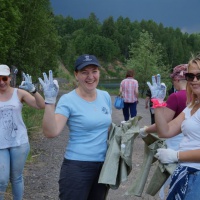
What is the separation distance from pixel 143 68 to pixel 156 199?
36.0 metres

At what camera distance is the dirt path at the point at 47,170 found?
513 centimetres

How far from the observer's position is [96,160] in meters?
2.87

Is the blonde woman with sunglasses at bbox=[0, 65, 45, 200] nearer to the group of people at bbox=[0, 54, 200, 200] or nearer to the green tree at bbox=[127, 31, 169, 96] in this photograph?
the group of people at bbox=[0, 54, 200, 200]

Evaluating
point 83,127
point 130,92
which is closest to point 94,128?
point 83,127

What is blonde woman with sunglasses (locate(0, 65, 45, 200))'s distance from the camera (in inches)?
147

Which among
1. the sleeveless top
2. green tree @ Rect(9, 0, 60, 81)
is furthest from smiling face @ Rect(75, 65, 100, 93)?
green tree @ Rect(9, 0, 60, 81)

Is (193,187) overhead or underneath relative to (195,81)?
underneath

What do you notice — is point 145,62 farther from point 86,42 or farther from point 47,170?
point 86,42

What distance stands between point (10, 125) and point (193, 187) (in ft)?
7.02

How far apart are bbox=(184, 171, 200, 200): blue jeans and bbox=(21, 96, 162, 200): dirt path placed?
103 inches

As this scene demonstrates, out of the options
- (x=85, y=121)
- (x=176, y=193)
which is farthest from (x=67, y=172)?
(x=176, y=193)

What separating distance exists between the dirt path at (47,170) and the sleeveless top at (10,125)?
4.77ft

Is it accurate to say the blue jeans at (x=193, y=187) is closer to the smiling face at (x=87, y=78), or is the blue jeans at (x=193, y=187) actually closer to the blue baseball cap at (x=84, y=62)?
the smiling face at (x=87, y=78)

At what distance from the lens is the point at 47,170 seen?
6398 mm
